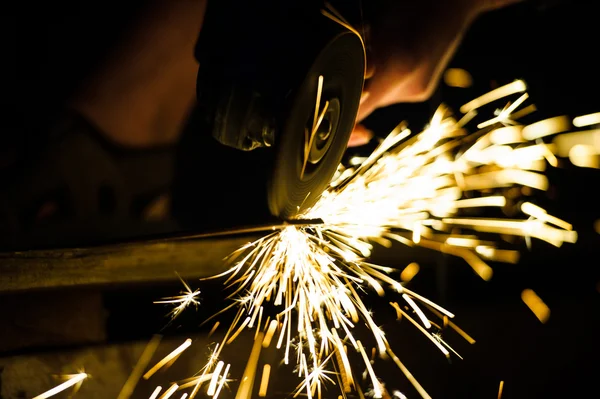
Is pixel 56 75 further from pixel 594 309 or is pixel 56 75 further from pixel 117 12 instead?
pixel 594 309

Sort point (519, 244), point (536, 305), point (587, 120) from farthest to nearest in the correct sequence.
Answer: point (587, 120)
point (519, 244)
point (536, 305)

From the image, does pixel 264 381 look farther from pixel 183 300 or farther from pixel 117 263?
pixel 117 263

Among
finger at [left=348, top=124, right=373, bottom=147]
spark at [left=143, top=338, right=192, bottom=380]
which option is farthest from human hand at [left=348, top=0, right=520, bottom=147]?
spark at [left=143, top=338, right=192, bottom=380]

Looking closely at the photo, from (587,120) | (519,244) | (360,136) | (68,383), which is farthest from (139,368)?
(587,120)

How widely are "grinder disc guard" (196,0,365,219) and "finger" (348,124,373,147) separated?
98 centimetres

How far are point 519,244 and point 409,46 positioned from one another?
169cm

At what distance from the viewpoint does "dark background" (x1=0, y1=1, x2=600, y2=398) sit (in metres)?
2.38

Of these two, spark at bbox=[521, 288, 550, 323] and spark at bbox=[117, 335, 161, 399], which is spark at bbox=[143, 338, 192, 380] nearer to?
spark at bbox=[117, 335, 161, 399]

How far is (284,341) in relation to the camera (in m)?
2.80

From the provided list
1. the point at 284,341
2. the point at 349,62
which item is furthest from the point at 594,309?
the point at 349,62

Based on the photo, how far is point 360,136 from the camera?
10.1ft

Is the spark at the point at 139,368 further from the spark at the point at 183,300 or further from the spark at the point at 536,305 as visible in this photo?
the spark at the point at 536,305

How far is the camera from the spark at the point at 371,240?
2.31 m

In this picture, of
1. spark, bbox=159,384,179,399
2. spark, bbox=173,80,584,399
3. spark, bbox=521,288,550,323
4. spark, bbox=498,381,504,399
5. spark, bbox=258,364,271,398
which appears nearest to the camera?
spark, bbox=173,80,584,399
